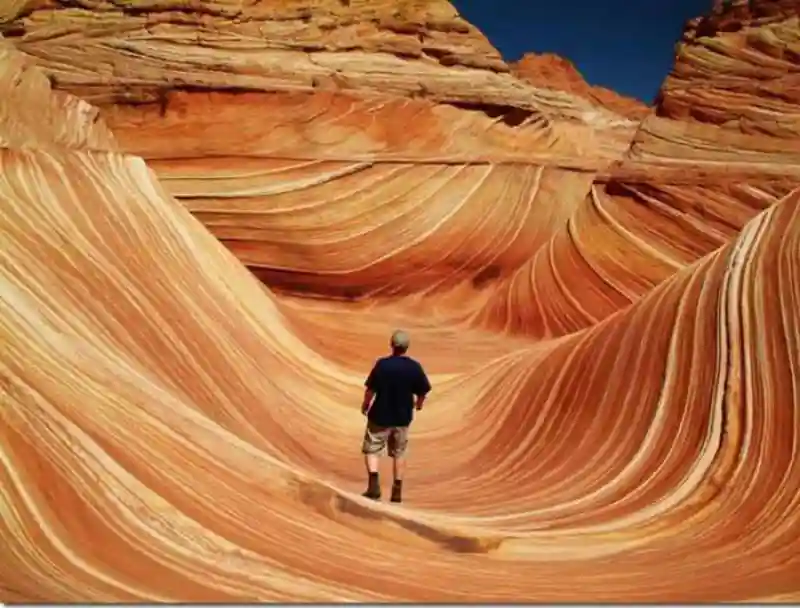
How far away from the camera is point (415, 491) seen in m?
4.15

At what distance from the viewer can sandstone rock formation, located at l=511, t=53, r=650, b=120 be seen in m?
23.2

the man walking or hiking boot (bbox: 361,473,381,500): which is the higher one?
the man walking

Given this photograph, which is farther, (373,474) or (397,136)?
(397,136)

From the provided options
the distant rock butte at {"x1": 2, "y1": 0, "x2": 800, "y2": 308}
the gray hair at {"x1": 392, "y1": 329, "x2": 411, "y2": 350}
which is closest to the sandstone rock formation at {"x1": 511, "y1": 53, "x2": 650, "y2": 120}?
the distant rock butte at {"x1": 2, "y1": 0, "x2": 800, "y2": 308}

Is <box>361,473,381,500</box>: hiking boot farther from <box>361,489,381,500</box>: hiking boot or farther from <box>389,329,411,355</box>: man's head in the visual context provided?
<box>389,329,411,355</box>: man's head

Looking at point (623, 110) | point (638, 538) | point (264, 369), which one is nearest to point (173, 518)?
point (638, 538)

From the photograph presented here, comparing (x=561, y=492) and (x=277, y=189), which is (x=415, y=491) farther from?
(x=277, y=189)

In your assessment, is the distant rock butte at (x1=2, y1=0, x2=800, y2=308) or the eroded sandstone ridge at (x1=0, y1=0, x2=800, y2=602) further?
the distant rock butte at (x1=2, y1=0, x2=800, y2=308)

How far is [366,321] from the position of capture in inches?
327

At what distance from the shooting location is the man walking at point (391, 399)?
356 cm

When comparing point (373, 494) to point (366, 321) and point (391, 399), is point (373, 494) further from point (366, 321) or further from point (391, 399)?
point (366, 321)

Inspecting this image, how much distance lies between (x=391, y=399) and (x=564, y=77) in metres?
21.4

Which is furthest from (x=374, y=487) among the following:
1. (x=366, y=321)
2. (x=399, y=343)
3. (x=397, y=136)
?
(x=397, y=136)

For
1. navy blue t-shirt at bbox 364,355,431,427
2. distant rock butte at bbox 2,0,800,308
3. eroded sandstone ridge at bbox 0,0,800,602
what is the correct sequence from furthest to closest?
distant rock butte at bbox 2,0,800,308, navy blue t-shirt at bbox 364,355,431,427, eroded sandstone ridge at bbox 0,0,800,602
